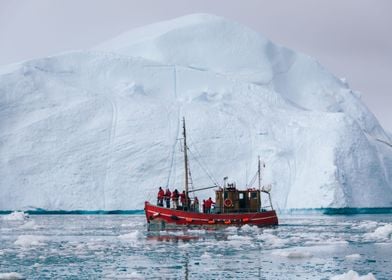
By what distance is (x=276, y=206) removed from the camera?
39.6 metres

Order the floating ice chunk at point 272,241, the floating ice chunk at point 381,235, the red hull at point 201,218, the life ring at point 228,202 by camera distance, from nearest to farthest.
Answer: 1. the floating ice chunk at point 272,241
2. the floating ice chunk at point 381,235
3. the red hull at point 201,218
4. the life ring at point 228,202

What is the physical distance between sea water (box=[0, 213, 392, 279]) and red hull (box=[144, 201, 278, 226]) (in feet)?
5.87

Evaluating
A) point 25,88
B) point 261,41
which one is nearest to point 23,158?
point 25,88

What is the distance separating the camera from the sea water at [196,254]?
14430 mm

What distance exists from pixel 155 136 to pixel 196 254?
2314cm

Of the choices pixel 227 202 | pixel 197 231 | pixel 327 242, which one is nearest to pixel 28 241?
pixel 197 231

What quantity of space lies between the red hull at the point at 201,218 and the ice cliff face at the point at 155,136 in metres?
9.46

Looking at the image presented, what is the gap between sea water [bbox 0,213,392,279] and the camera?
1443cm

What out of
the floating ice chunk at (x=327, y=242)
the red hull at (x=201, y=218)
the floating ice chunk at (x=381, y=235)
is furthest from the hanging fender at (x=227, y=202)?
the floating ice chunk at (x=327, y=242)

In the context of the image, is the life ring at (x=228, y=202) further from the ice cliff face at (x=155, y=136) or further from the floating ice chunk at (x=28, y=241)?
the floating ice chunk at (x=28, y=241)

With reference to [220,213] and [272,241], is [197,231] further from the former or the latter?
[272,241]

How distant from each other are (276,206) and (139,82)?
460 inches

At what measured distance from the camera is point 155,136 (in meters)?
40.8

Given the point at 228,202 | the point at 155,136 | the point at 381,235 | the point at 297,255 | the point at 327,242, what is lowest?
the point at 297,255
